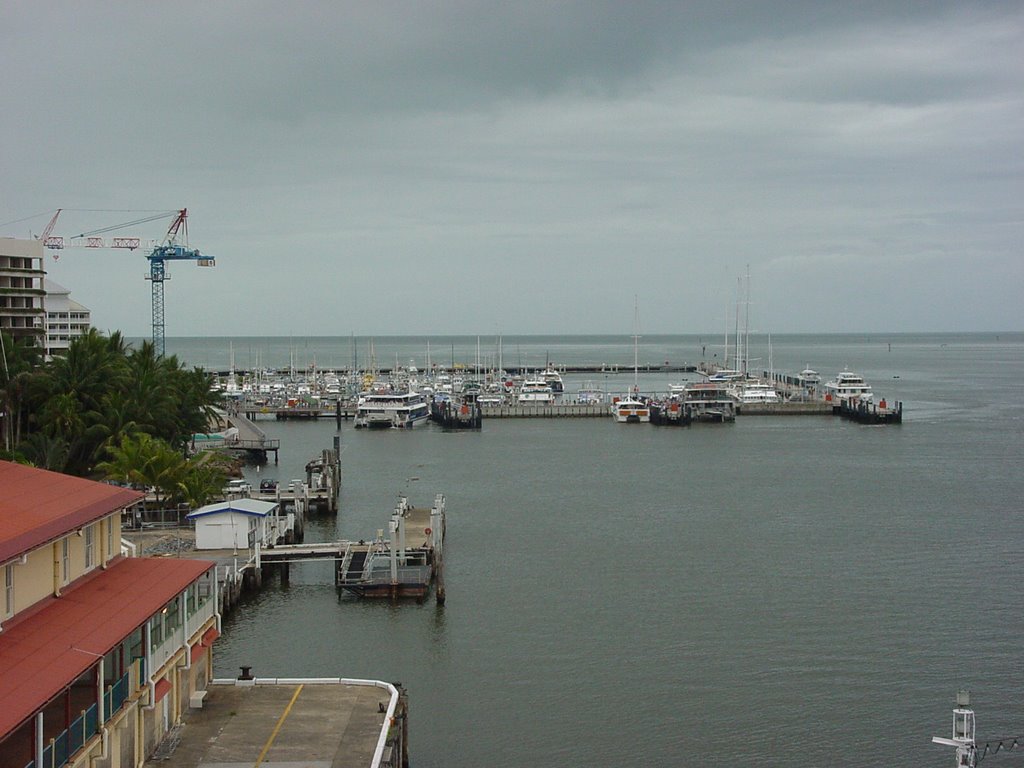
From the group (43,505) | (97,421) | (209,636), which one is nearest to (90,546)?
(43,505)

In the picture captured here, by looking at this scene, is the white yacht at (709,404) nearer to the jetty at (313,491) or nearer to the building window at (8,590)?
the jetty at (313,491)

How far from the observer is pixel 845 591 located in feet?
133

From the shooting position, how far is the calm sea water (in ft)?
91.5

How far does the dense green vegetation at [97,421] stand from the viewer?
4594 cm

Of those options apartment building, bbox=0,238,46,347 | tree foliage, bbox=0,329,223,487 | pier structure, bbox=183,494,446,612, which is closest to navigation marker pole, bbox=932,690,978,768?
pier structure, bbox=183,494,446,612

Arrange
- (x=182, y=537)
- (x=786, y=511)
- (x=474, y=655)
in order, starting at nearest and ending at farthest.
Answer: (x=474, y=655) < (x=182, y=537) < (x=786, y=511)

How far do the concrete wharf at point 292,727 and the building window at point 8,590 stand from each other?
4.59m

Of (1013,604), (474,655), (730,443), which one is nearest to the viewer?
(474,655)

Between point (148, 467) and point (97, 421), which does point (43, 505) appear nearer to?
point (148, 467)

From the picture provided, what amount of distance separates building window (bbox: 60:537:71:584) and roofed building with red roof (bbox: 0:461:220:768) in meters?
0.02

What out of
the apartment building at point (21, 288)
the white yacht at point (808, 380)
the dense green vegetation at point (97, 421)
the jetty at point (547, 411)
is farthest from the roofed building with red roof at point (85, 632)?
the white yacht at point (808, 380)

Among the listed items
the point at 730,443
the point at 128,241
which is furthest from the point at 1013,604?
the point at 128,241

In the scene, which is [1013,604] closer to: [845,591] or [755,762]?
[845,591]

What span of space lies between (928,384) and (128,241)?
11116cm
